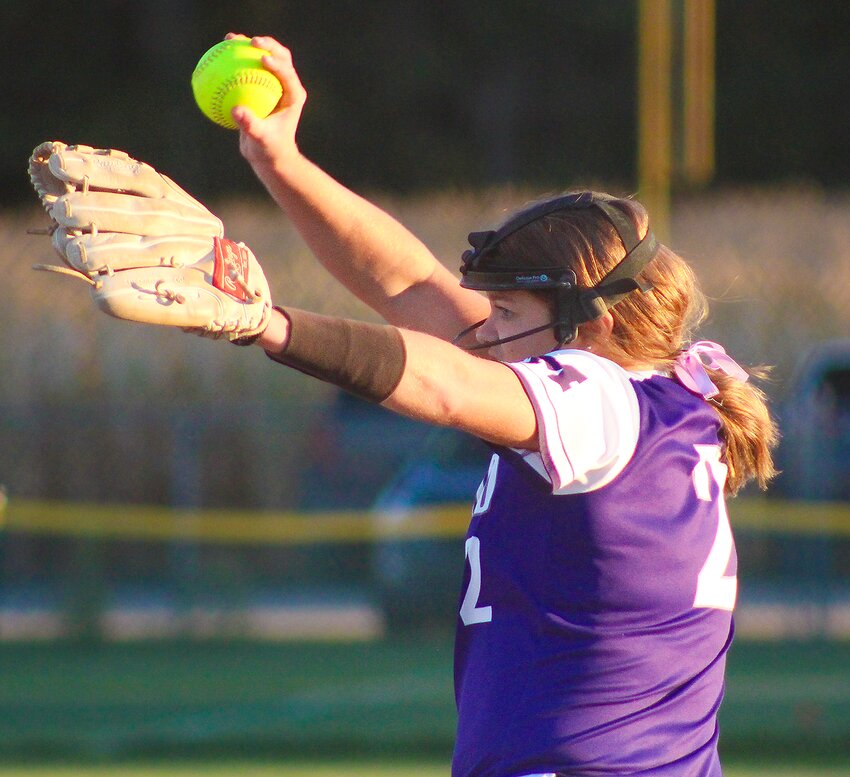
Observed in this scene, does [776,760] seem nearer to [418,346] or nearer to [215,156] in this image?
[418,346]

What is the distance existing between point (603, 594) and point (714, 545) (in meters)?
0.25

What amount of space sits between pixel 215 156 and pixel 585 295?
21.9 meters

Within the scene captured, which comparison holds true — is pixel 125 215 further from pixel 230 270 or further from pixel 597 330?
pixel 597 330

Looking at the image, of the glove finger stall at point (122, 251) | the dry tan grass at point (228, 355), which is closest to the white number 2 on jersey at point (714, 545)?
the glove finger stall at point (122, 251)

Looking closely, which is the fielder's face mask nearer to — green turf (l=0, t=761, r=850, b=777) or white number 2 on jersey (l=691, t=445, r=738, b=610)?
white number 2 on jersey (l=691, t=445, r=738, b=610)

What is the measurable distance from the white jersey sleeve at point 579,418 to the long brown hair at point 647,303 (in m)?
0.19

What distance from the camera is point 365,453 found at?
10.2m

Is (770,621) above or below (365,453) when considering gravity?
below

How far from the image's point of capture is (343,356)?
7.52ft

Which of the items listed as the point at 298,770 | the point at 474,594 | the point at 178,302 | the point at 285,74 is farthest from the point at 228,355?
the point at 178,302

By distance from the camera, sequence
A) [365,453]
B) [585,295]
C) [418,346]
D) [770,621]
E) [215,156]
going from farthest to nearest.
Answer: [215,156]
[365,453]
[770,621]
[585,295]
[418,346]

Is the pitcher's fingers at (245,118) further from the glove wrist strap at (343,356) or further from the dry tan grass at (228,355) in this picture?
the dry tan grass at (228,355)

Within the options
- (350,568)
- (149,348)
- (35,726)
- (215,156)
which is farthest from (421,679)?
(215,156)

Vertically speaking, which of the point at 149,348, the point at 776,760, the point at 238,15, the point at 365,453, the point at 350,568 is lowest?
the point at 776,760
